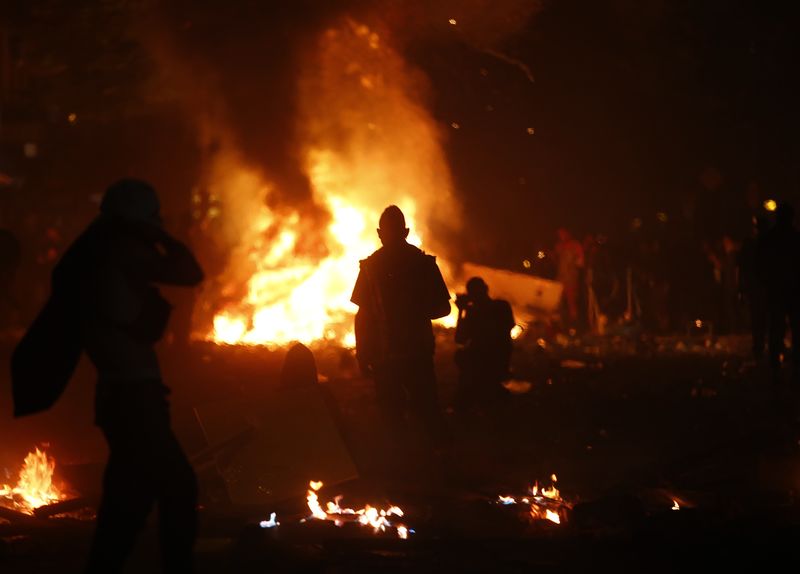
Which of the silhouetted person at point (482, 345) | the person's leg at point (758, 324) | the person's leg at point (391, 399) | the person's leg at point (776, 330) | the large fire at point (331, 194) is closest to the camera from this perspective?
the person's leg at point (391, 399)

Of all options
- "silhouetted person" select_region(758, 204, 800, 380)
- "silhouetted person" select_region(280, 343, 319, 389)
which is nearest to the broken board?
"silhouetted person" select_region(280, 343, 319, 389)

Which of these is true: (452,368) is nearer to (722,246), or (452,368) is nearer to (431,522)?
(722,246)

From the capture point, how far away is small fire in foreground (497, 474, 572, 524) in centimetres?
661

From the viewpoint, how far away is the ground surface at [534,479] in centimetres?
572

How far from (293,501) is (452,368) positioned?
330 inches

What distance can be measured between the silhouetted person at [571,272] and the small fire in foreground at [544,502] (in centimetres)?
1370

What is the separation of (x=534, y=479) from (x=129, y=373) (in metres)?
3.99

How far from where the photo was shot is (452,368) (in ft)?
49.9

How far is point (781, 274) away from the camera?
11.5m

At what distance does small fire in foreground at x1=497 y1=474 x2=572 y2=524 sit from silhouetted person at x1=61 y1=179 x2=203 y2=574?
8.99 ft

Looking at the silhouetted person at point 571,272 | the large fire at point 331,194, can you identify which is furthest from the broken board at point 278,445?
the silhouetted person at point 571,272

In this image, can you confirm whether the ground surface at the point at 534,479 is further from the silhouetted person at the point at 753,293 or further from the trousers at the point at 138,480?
the trousers at the point at 138,480

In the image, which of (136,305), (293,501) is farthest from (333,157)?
(136,305)

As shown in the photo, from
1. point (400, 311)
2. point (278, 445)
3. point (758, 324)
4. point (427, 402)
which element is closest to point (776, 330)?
point (758, 324)
